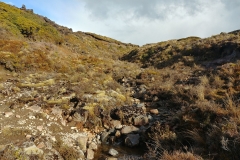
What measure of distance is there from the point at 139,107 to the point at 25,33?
16.0 m

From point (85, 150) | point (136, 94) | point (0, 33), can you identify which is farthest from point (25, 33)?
point (85, 150)

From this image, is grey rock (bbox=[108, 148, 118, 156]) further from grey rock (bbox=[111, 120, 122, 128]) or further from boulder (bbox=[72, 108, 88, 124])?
boulder (bbox=[72, 108, 88, 124])

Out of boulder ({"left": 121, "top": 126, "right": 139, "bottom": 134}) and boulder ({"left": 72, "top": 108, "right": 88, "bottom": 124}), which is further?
boulder ({"left": 72, "top": 108, "right": 88, "bottom": 124})

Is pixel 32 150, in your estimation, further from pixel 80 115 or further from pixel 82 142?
pixel 80 115

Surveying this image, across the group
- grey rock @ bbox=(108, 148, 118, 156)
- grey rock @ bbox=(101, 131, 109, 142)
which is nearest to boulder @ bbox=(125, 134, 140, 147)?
grey rock @ bbox=(108, 148, 118, 156)

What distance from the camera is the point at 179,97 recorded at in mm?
10680

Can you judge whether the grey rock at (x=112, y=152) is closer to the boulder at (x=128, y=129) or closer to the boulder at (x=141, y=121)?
the boulder at (x=128, y=129)

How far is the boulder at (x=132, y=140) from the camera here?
7.63 m

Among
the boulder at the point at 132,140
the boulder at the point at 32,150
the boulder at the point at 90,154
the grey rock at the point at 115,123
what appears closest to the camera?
the boulder at the point at 32,150

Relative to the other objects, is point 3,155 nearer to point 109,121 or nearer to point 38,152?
point 38,152

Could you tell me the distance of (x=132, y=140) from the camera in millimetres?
7770

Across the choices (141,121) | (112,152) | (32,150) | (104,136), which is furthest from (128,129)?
(32,150)

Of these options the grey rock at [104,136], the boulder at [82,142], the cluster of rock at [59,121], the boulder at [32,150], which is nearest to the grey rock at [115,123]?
the cluster of rock at [59,121]

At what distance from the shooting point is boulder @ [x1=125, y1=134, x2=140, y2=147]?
7.63 metres
